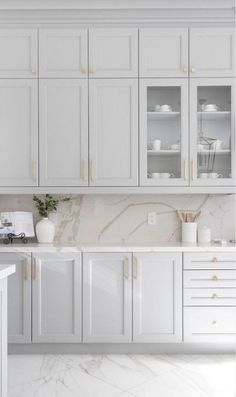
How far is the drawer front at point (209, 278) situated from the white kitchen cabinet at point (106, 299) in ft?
1.54

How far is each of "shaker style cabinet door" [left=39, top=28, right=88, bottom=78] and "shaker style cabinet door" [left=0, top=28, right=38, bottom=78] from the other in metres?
0.06

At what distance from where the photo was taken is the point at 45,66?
10.3 ft

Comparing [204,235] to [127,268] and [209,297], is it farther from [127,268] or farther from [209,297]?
[127,268]

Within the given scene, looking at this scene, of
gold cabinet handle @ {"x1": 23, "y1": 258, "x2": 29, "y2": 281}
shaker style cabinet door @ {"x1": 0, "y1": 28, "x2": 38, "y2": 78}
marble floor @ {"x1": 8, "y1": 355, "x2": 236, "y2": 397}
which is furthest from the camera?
shaker style cabinet door @ {"x1": 0, "y1": 28, "x2": 38, "y2": 78}

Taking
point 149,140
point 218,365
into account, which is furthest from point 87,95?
point 218,365

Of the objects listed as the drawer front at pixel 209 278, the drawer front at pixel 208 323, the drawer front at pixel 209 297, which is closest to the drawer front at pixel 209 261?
the drawer front at pixel 209 278

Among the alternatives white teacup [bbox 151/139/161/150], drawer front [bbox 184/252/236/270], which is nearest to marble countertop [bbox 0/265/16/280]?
drawer front [bbox 184/252/236/270]

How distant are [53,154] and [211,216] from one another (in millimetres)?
1518

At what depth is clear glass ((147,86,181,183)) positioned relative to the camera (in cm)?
318

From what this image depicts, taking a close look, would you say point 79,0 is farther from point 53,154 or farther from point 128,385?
point 128,385

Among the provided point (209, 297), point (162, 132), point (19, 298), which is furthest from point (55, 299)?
point (162, 132)

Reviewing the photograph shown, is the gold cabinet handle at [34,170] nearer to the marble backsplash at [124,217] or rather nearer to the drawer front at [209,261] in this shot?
the marble backsplash at [124,217]

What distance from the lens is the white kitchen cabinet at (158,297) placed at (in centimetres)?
299

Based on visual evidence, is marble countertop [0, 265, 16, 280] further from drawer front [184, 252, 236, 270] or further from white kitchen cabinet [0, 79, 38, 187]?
drawer front [184, 252, 236, 270]
